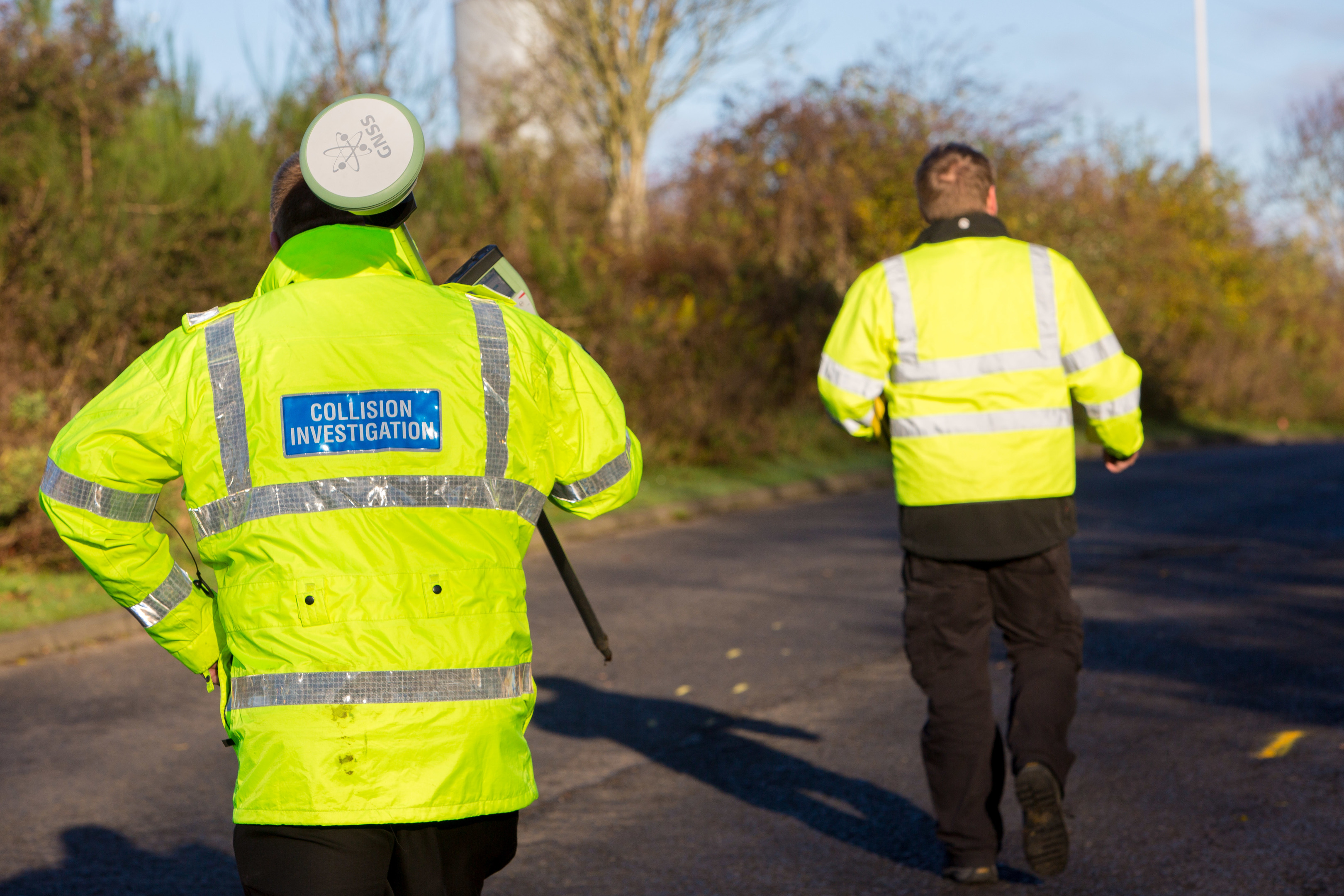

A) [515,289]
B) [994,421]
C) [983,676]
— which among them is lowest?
[983,676]

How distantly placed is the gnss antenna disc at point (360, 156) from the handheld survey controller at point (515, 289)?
12.5 inches

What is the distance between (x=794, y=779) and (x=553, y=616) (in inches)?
131

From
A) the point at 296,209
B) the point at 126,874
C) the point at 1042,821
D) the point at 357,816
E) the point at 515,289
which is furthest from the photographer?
the point at 126,874

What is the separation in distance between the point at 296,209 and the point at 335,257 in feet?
0.66

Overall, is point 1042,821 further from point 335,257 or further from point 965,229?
point 335,257

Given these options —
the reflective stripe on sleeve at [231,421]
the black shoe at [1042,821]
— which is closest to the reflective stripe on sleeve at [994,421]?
the black shoe at [1042,821]

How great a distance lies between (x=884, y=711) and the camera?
223 inches

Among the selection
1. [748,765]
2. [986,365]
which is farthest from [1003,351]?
[748,765]

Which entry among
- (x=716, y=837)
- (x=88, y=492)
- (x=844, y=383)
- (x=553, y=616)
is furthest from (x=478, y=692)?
(x=553, y=616)

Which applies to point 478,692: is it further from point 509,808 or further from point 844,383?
point 844,383

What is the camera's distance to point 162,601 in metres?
2.12

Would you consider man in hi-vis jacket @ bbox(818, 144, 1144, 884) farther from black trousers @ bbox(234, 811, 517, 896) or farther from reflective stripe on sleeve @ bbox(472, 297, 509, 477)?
black trousers @ bbox(234, 811, 517, 896)

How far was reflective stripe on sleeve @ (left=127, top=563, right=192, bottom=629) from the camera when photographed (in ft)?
6.94

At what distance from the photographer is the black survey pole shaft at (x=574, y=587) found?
2527 millimetres
